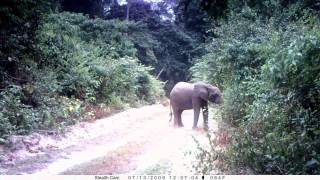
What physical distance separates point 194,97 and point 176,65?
1.94ft

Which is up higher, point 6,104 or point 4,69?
point 4,69

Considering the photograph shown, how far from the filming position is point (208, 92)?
20.3 feet

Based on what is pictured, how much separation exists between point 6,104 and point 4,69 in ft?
2.51

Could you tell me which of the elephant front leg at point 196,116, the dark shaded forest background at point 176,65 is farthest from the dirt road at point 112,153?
the elephant front leg at point 196,116

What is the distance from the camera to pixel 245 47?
607cm

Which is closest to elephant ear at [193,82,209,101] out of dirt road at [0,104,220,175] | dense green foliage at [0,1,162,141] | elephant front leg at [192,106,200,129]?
elephant front leg at [192,106,200,129]

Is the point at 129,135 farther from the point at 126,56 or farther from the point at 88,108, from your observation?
the point at 126,56

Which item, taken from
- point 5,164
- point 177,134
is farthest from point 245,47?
point 5,164

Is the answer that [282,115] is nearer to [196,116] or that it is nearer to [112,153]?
[112,153]

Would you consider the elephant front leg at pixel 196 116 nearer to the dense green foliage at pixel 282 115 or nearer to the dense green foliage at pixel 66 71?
the dense green foliage at pixel 282 115

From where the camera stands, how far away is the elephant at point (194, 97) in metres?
6.02

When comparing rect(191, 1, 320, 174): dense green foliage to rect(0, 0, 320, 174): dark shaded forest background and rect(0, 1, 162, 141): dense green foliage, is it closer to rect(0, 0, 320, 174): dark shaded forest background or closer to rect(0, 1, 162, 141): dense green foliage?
rect(0, 0, 320, 174): dark shaded forest background

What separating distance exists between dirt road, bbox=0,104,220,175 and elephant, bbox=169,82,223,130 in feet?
2.99

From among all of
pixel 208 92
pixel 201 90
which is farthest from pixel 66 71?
pixel 208 92
